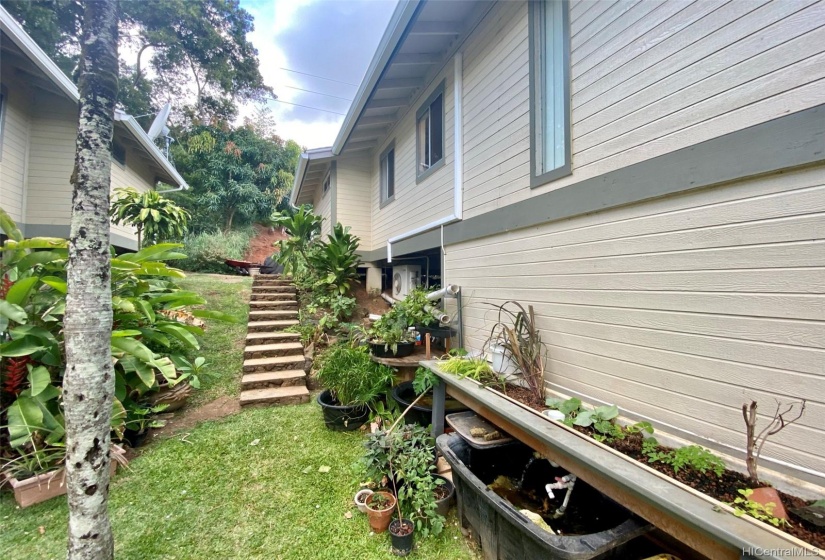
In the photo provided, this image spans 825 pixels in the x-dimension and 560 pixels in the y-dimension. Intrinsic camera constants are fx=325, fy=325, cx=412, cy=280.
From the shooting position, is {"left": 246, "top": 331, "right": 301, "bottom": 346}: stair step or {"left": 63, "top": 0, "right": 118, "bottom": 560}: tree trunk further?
{"left": 246, "top": 331, "right": 301, "bottom": 346}: stair step

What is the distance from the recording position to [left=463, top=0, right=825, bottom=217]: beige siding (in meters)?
1.44

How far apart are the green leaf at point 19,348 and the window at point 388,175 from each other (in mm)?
5108

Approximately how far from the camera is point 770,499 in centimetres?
125

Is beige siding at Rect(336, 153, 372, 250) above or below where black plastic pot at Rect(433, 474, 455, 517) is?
above

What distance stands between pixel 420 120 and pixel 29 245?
4842mm

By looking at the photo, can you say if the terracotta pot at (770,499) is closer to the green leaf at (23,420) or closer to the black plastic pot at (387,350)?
the black plastic pot at (387,350)

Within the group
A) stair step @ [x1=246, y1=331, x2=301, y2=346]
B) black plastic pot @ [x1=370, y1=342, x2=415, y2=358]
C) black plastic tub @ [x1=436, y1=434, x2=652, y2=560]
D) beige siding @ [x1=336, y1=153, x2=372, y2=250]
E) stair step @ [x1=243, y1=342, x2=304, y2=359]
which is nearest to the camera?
black plastic tub @ [x1=436, y1=434, x2=652, y2=560]

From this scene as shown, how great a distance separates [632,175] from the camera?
6.61ft

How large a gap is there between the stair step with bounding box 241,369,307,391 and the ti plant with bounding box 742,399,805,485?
454 centimetres

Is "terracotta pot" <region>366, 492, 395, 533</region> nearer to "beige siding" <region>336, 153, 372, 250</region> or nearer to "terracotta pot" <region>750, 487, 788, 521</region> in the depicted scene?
"terracotta pot" <region>750, 487, 788, 521</region>

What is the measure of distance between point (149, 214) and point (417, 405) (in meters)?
6.35

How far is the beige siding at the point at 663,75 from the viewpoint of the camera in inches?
56.8

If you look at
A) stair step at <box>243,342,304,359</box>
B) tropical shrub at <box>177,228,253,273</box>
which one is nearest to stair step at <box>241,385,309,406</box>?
stair step at <box>243,342,304,359</box>

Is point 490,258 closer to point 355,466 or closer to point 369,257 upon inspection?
point 355,466
